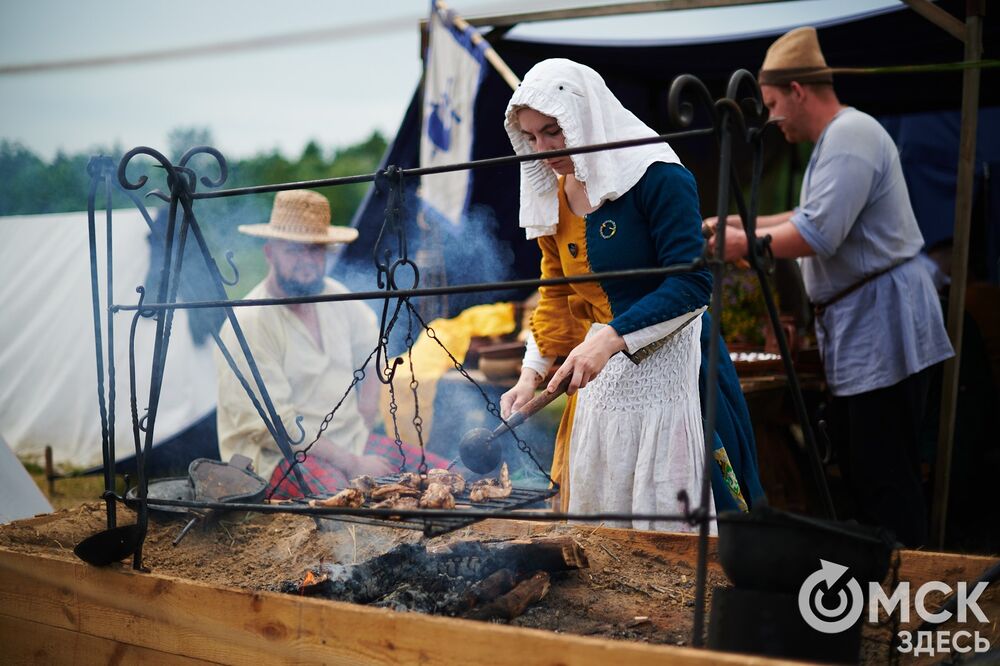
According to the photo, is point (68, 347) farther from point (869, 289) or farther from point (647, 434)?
point (869, 289)

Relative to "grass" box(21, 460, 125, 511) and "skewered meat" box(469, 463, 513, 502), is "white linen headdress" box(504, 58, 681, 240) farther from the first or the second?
"grass" box(21, 460, 125, 511)

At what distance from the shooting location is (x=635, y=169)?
7.89ft

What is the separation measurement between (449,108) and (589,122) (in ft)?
9.14

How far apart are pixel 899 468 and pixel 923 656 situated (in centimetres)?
161

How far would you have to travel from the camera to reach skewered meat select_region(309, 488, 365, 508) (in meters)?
2.53

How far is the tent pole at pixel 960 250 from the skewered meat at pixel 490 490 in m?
2.28

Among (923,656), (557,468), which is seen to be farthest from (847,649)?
(557,468)

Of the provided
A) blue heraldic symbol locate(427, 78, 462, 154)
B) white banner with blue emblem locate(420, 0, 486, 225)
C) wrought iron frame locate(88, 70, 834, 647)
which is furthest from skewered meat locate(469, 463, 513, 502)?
blue heraldic symbol locate(427, 78, 462, 154)

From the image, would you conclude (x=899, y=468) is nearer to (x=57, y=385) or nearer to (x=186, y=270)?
(x=186, y=270)

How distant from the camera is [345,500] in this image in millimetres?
2535

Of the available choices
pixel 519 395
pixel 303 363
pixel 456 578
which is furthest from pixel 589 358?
pixel 303 363

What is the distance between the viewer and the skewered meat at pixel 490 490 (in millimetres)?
2580

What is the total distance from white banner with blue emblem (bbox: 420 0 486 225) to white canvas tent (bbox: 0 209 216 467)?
2506 mm

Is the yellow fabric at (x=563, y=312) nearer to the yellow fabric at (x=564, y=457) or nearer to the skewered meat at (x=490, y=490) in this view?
the yellow fabric at (x=564, y=457)
